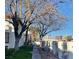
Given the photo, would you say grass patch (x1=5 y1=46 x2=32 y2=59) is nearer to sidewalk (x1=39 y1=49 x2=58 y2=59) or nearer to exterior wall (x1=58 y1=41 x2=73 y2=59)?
sidewalk (x1=39 y1=49 x2=58 y2=59)

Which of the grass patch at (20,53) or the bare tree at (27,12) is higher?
the bare tree at (27,12)

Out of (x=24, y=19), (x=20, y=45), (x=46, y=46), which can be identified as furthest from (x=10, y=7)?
(x=46, y=46)

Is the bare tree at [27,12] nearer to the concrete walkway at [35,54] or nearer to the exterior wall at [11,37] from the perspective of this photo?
the exterior wall at [11,37]

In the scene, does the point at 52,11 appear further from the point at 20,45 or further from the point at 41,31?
the point at 20,45

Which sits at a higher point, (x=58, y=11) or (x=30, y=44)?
(x=58, y=11)

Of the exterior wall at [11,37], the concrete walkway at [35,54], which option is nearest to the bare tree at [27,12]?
the exterior wall at [11,37]

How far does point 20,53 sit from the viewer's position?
140 cm

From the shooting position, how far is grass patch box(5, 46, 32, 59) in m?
1.38

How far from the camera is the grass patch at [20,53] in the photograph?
1.38 metres

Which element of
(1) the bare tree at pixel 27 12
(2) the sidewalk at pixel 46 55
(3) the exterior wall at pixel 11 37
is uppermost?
(1) the bare tree at pixel 27 12

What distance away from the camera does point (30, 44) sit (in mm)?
1416

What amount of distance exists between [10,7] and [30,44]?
0.32m

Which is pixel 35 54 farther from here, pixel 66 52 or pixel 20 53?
pixel 66 52

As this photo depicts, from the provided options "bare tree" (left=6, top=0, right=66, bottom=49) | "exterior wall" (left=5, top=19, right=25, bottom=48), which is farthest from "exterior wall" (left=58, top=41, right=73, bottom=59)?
"exterior wall" (left=5, top=19, right=25, bottom=48)
